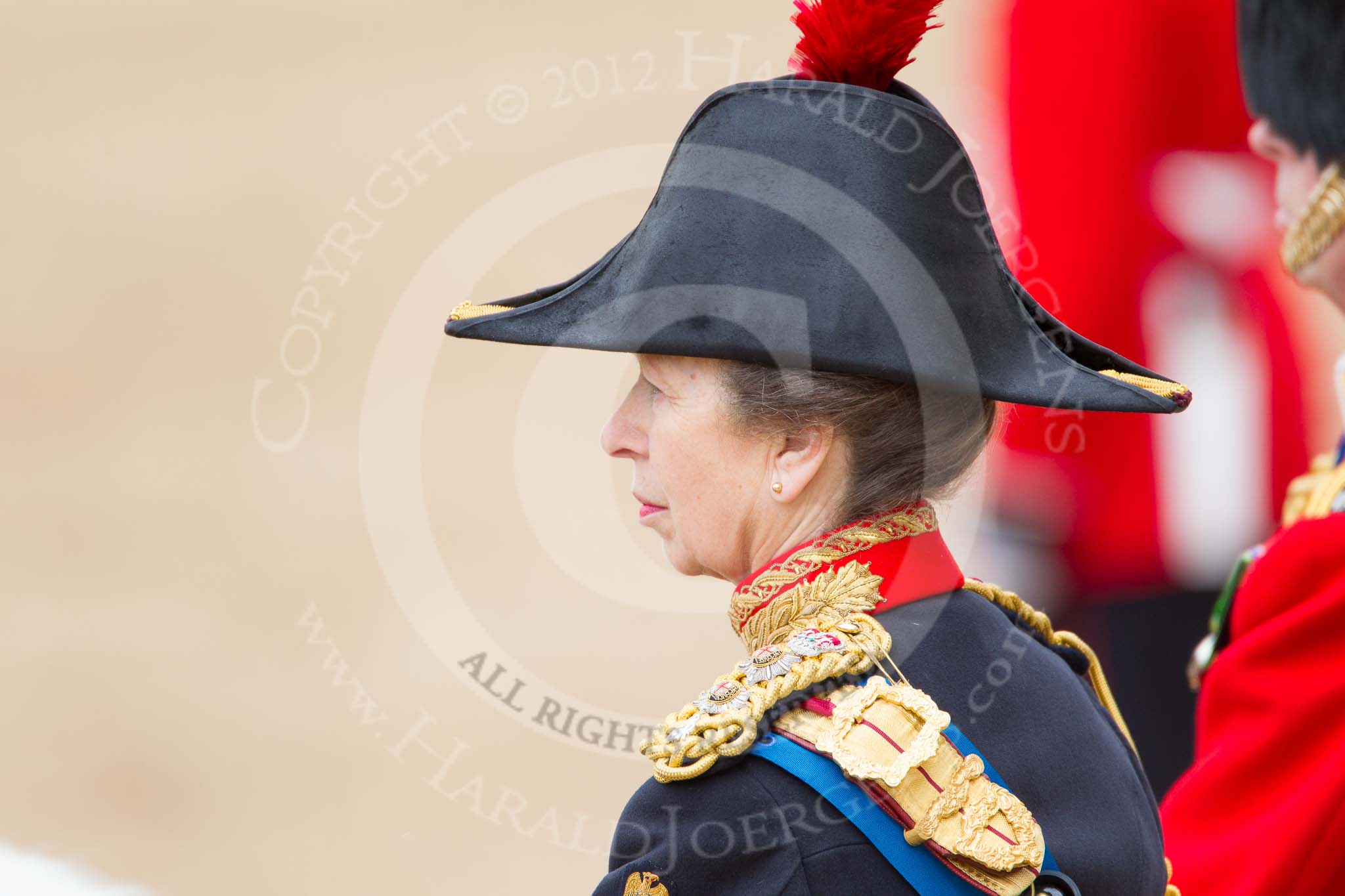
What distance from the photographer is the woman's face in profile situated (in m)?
2.21

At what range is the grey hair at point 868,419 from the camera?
2.15m

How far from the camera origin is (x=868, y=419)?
7.15 feet

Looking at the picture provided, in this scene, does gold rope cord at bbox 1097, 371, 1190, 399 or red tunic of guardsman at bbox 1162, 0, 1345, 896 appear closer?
gold rope cord at bbox 1097, 371, 1190, 399

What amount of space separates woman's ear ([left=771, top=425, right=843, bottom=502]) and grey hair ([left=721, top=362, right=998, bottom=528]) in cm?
1

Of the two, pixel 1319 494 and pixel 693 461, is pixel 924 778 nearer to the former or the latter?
pixel 693 461

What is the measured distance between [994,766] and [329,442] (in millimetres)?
6034

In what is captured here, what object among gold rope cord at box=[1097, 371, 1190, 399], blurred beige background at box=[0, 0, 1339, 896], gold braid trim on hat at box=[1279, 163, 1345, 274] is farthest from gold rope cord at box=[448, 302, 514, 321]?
blurred beige background at box=[0, 0, 1339, 896]

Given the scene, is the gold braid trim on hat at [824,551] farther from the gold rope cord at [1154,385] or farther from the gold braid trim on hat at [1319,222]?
the gold braid trim on hat at [1319,222]

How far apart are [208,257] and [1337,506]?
7.41m

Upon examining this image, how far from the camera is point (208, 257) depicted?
30.2ft

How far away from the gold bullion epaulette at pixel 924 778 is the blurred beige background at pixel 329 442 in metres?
2.38

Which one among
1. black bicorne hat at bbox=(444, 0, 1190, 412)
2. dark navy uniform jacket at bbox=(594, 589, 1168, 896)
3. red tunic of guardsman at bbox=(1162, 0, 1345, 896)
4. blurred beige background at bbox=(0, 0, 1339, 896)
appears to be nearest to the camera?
dark navy uniform jacket at bbox=(594, 589, 1168, 896)

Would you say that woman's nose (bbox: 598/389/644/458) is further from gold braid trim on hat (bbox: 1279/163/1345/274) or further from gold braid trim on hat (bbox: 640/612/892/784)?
gold braid trim on hat (bbox: 1279/163/1345/274)

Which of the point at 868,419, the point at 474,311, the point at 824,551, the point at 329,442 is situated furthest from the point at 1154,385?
the point at 329,442
